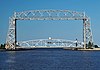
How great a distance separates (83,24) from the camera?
15062 cm

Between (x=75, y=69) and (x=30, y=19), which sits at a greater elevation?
(x=30, y=19)

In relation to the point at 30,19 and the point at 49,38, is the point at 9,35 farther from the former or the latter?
the point at 49,38

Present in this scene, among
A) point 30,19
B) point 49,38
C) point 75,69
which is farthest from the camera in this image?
point 49,38

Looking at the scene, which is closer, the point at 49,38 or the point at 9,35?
the point at 9,35

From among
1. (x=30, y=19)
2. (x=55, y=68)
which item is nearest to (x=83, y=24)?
(x=30, y=19)

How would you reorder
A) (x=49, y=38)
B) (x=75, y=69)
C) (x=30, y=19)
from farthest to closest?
(x=49, y=38)
(x=30, y=19)
(x=75, y=69)

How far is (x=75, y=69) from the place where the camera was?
5525cm

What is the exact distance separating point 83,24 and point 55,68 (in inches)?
3732

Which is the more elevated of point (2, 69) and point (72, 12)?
point (72, 12)

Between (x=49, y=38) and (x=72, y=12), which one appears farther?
(x=49, y=38)

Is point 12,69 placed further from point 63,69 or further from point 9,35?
point 9,35

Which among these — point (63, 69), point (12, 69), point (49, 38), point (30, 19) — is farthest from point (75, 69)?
point (49, 38)

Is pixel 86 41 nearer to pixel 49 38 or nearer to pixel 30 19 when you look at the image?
pixel 30 19

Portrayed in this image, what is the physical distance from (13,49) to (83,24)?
79.6 ft
